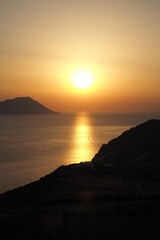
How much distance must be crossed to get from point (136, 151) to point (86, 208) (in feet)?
88.2

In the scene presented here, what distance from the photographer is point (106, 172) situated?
38.1 metres

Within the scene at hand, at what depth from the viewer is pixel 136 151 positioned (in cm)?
4791

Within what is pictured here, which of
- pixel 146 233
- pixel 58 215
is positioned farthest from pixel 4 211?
pixel 146 233

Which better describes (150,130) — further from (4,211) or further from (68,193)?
(4,211)

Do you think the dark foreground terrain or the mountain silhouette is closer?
the dark foreground terrain

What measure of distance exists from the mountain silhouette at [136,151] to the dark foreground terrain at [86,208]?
209 inches

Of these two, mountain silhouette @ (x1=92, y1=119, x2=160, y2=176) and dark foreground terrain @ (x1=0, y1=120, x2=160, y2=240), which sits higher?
mountain silhouette @ (x1=92, y1=119, x2=160, y2=176)

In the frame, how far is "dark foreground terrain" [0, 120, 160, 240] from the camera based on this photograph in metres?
18.4

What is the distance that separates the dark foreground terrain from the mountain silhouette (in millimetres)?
5311

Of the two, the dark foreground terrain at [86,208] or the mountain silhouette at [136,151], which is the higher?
the mountain silhouette at [136,151]

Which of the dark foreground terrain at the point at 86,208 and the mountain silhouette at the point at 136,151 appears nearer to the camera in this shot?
the dark foreground terrain at the point at 86,208

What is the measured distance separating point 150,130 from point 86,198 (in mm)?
32339

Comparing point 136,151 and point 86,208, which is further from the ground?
point 136,151

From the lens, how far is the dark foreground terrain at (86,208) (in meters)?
18.4
